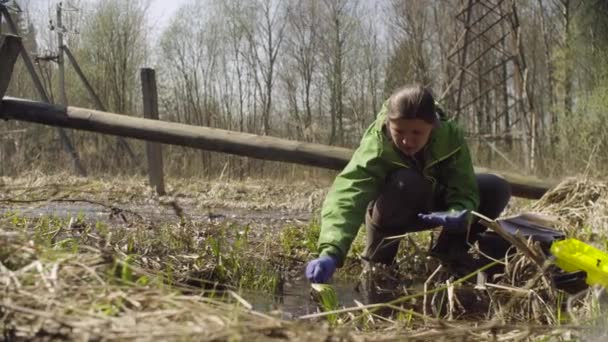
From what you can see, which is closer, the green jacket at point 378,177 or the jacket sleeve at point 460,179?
the green jacket at point 378,177

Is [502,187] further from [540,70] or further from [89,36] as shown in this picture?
[540,70]

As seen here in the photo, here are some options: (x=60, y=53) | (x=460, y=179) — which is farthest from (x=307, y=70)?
(x=460, y=179)

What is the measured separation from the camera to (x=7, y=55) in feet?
12.6

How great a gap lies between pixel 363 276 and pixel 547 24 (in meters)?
19.6

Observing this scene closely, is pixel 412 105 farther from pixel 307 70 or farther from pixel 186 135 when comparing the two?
pixel 307 70

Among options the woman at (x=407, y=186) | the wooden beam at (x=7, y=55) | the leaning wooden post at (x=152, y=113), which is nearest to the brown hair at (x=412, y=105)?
the woman at (x=407, y=186)

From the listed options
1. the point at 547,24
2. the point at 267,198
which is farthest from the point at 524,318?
the point at 547,24

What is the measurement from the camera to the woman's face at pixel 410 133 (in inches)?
91.4

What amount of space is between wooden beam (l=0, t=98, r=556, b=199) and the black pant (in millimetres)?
1090

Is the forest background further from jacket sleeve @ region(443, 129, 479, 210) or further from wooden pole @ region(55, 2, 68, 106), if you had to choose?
jacket sleeve @ region(443, 129, 479, 210)

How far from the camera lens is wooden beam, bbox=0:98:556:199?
152 inches

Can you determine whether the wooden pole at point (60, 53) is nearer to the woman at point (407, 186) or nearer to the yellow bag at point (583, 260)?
the woman at point (407, 186)

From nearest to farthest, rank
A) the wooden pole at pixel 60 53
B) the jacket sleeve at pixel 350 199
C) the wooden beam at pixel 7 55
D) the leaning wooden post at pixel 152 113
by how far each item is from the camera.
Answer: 1. the jacket sleeve at pixel 350 199
2. the wooden beam at pixel 7 55
3. the leaning wooden post at pixel 152 113
4. the wooden pole at pixel 60 53

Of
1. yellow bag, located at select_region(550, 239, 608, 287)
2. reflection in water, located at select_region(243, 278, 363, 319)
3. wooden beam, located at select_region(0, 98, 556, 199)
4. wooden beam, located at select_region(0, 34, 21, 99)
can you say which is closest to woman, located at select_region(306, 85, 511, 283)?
reflection in water, located at select_region(243, 278, 363, 319)
